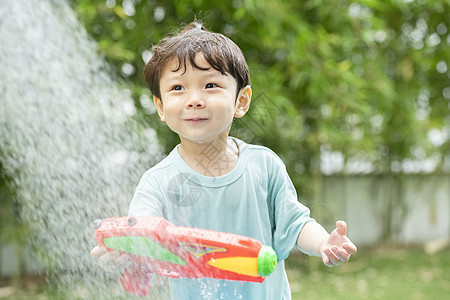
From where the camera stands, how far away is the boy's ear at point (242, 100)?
46.8 inches

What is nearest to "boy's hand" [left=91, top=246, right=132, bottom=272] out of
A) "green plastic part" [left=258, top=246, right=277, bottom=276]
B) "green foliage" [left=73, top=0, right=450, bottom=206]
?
"green plastic part" [left=258, top=246, right=277, bottom=276]

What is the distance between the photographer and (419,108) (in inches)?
237

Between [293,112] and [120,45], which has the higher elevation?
[120,45]

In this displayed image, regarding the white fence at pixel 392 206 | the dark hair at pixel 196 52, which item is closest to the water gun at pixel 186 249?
the dark hair at pixel 196 52

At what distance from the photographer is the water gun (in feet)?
3.07

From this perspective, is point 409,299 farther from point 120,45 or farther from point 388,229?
point 120,45

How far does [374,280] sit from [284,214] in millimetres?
4024

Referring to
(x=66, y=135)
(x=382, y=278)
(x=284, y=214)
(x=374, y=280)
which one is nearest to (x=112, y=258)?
(x=284, y=214)

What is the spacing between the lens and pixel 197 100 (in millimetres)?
1075

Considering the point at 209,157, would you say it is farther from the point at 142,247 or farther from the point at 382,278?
the point at 382,278

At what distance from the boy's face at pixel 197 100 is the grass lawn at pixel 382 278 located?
2450 millimetres

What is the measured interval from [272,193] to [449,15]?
456 centimetres

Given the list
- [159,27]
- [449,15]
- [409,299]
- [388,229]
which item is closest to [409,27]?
[449,15]

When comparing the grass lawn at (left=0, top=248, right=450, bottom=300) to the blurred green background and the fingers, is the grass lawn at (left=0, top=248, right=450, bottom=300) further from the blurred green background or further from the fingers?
the fingers
